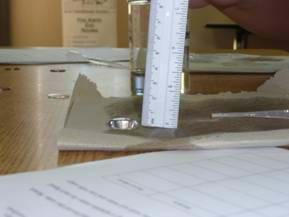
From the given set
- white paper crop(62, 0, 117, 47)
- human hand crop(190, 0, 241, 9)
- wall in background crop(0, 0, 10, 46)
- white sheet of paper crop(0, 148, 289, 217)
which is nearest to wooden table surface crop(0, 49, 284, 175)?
white sheet of paper crop(0, 148, 289, 217)

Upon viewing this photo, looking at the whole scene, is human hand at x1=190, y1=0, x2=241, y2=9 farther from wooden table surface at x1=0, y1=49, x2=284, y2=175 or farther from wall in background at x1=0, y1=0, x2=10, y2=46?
wall in background at x1=0, y1=0, x2=10, y2=46

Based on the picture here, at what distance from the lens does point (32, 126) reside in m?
0.61

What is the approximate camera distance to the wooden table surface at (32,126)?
481 millimetres

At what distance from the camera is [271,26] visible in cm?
112

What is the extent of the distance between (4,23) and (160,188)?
9.64 ft

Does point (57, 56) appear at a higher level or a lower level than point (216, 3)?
lower

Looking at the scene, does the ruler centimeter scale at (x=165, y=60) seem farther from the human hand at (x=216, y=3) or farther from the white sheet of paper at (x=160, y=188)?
the human hand at (x=216, y=3)

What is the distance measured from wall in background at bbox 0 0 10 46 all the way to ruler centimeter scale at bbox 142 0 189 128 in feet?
8.91

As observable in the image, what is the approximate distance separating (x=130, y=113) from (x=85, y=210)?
300 mm

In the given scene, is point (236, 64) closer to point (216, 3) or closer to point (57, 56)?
point (216, 3)

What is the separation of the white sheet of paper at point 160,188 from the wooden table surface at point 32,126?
3 cm

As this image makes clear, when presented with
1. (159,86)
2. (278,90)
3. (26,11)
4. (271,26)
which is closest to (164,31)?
(159,86)

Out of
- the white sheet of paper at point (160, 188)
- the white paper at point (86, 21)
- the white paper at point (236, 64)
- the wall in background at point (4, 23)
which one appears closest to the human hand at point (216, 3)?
the white paper at point (236, 64)

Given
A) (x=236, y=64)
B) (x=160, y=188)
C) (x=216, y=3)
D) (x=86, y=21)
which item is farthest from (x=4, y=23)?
(x=160, y=188)
